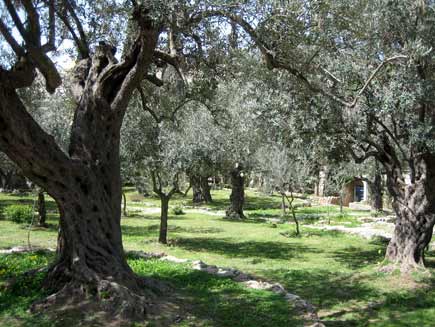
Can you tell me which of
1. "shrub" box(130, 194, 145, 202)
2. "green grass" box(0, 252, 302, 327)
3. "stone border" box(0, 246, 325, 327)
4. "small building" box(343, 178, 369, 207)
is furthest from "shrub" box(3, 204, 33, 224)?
"small building" box(343, 178, 369, 207)

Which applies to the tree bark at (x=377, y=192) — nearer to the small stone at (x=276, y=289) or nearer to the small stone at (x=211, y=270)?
the small stone at (x=211, y=270)

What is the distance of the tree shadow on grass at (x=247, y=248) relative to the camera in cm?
1647

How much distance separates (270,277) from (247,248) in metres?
5.61

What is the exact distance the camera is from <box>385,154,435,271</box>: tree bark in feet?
40.8

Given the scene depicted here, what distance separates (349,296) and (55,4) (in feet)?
27.7

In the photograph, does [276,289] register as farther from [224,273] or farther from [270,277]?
[270,277]

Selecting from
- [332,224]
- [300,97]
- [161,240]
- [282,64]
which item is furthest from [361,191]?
[282,64]

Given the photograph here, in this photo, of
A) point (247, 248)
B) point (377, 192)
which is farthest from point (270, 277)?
point (377, 192)

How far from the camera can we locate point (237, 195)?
3014 centimetres

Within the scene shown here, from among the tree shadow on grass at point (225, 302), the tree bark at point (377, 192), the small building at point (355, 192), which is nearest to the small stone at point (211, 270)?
the tree shadow on grass at point (225, 302)

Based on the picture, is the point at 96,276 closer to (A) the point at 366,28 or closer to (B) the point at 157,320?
(B) the point at 157,320

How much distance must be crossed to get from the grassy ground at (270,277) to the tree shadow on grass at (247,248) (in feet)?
0.12

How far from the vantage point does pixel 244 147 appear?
90.4 ft

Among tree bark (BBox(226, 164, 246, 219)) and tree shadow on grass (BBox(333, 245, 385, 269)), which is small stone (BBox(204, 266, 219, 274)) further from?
tree bark (BBox(226, 164, 246, 219))
